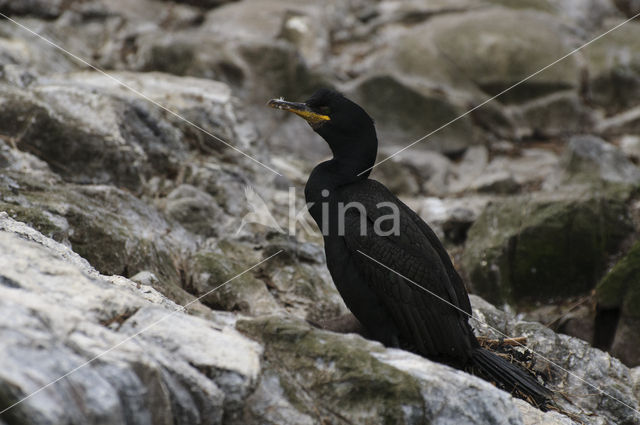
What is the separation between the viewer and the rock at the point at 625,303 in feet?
21.8

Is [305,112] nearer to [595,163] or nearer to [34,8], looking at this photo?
[595,163]

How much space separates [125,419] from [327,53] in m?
11.2

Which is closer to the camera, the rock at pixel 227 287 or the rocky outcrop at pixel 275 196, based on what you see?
the rocky outcrop at pixel 275 196

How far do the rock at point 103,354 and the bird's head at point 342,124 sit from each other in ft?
6.73

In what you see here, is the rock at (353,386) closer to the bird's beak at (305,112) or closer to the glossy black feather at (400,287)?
the glossy black feather at (400,287)

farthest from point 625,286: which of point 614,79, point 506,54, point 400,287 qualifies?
point 614,79

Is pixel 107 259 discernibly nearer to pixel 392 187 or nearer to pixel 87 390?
pixel 87 390

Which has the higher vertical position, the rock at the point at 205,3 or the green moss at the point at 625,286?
the rock at the point at 205,3

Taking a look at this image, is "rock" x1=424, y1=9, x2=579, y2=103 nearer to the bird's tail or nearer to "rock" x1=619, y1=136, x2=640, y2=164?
"rock" x1=619, y1=136, x2=640, y2=164

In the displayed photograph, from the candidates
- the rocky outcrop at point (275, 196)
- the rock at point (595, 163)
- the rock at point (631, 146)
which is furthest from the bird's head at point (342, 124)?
the rock at point (631, 146)

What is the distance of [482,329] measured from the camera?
565cm

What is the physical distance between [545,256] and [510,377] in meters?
3.41

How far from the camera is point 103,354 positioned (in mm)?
3008

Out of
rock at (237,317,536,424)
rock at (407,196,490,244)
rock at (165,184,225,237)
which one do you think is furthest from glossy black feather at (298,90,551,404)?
rock at (407,196,490,244)
